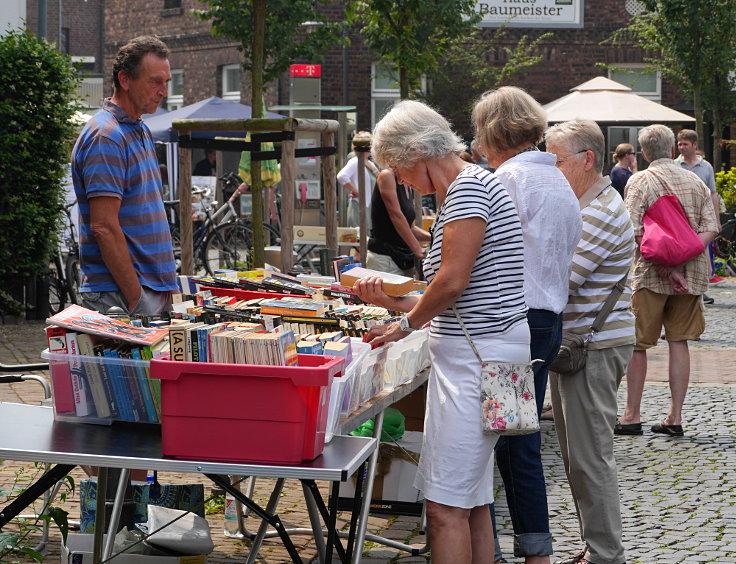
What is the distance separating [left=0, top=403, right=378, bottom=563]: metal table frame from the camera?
10.3ft

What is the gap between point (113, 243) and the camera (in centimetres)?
461

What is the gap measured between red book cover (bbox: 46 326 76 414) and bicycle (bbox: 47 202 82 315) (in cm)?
782

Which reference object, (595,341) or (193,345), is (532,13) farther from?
(193,345)

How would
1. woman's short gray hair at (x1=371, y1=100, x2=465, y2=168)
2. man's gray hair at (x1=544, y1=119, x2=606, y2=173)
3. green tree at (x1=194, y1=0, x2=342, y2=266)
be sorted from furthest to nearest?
green tree at (x1=194, y1=0, x2=342, y2=266)
man's gray hair at (x1=544, y1=119, x2=606, y2=173)
woman's short gray hair at (x1=371, y1=100, x2=465, y2=168)

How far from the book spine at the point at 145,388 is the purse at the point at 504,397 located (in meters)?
1.00

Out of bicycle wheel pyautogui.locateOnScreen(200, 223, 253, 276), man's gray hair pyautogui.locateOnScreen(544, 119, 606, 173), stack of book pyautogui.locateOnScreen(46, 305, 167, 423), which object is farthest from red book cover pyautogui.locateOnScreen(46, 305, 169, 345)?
bicycle wheel pyautogui.locateOnScreen(200, 223, 253, 276)

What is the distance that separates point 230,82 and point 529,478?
27207 mm

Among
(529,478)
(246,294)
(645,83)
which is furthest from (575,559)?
(645,83)

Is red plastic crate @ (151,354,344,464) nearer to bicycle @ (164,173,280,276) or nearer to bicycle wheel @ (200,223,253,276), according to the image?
bicycle @ (164,173,280,276)

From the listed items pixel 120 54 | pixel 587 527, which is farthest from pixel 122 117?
pixel 587 527

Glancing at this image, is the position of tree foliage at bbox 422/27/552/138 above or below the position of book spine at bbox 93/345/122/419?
above

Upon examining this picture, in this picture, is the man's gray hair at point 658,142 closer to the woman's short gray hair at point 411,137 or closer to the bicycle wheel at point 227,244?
the woman's short gray hair at point 411,137

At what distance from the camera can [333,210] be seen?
8.12 m

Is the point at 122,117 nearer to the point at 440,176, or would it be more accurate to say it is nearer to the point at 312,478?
the point at 440,176
